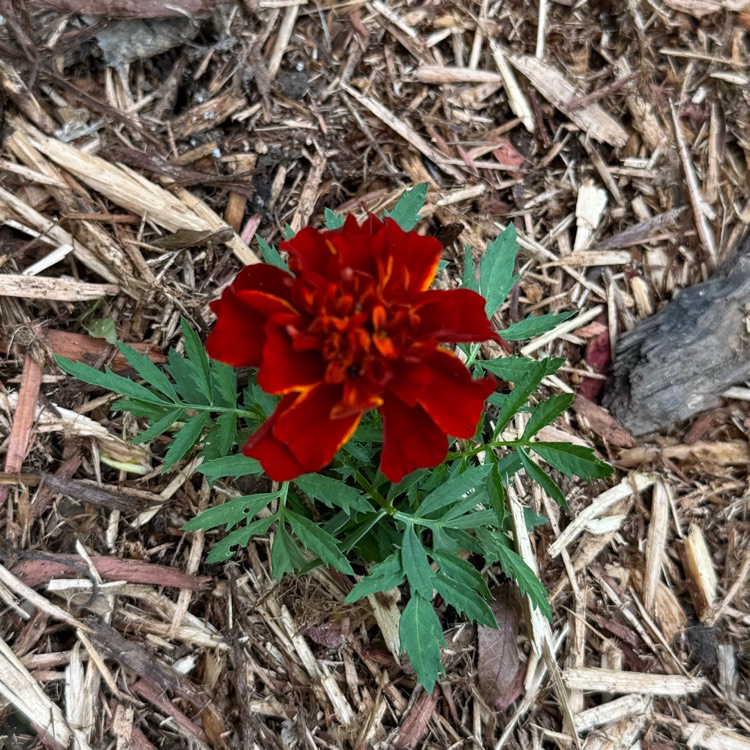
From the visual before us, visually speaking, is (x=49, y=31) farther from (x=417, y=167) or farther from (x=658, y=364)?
(x=658, y=364)

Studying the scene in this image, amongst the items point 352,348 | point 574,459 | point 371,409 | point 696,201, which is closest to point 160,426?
point 371,409

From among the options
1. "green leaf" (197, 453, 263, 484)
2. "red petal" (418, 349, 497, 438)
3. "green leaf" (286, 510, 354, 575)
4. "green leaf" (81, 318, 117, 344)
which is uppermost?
"red petal" (418, 349, 497, 438)

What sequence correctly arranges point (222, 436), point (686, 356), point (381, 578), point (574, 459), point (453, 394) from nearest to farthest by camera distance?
point (453, 394), point (574, 459), point (222, 436), point (381, 578), point (686, 356)

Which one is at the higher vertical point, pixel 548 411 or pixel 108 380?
pixel 548 411

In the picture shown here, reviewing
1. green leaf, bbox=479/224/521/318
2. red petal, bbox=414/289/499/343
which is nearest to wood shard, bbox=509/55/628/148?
green leaf, bbox=479/224/521/318

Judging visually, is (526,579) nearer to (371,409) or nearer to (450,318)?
(371,409)

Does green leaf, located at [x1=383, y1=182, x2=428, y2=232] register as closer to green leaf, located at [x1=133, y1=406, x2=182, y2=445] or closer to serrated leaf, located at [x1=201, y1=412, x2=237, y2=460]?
serrated leaf, located at [x1=201, y1=412, x2=237, y2=460]
